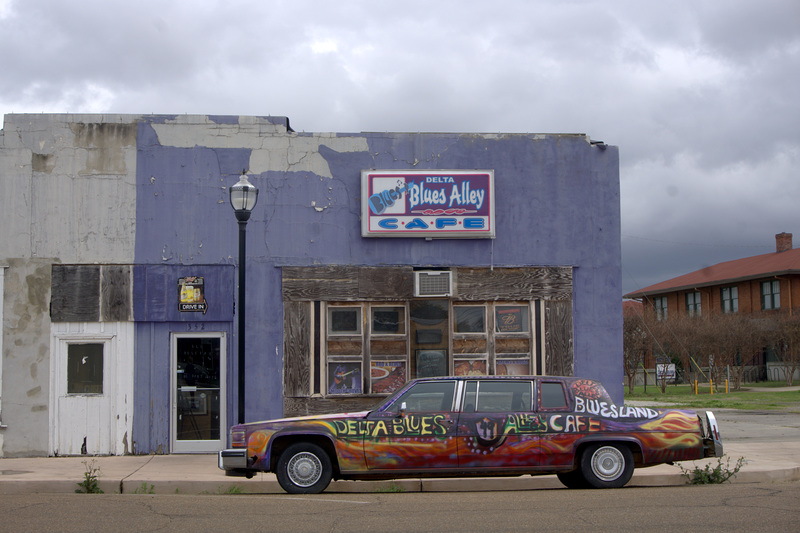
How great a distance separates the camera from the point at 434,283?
1441cm

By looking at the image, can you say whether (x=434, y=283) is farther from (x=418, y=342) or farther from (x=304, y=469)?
(x=304, y=469)

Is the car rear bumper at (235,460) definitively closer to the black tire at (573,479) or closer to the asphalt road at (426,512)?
the asphalt road at (426,512)

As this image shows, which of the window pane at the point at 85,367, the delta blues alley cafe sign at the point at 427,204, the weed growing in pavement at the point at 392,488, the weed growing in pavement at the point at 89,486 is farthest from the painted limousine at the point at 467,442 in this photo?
the window pane at the point at 85,367

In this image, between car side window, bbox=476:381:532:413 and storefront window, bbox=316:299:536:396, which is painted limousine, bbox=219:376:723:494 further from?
storefront window, bbox=316:299:536:396

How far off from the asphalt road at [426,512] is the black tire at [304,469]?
210 mm

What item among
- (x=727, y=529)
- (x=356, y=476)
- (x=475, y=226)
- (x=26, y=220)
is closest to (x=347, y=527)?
(x=356, y=476)

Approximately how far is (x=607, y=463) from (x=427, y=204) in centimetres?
598

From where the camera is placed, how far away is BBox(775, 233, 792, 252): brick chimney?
53.1m

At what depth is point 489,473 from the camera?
10164mm

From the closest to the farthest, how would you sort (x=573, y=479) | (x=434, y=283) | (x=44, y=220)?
1. (x=573, y=479)
2. (x=44, y=220)
3. (x=434, y=283)

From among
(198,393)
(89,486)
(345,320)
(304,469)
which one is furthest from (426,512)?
(198,393)

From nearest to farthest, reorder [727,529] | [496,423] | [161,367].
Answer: [727,529], [496,423], [161,367]

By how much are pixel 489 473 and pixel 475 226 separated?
17.9 ft

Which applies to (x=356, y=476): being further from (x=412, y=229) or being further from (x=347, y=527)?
(x=412, y=229)
